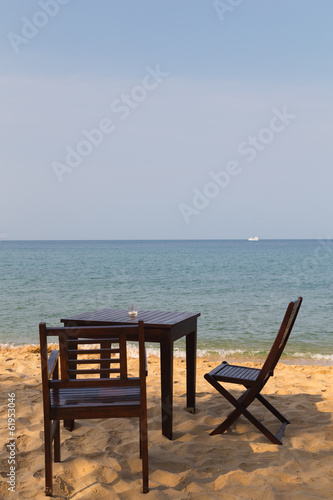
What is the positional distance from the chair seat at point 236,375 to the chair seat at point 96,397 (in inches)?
37.5

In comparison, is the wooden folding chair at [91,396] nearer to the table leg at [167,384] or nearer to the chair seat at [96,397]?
the chair seat at [96,397]

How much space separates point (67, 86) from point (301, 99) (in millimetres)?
7821

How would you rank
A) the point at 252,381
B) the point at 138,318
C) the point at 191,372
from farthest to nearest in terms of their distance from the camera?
the point at 191,372
the point at 138,318
the point at 252,381

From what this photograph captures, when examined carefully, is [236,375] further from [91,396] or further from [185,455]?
[91,396]

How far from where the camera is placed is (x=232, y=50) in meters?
12.4

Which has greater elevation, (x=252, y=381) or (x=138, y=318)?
(x=138, y=318)

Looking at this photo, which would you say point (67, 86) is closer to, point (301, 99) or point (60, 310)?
point (60, 310)

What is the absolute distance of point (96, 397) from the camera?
2807 millimetres

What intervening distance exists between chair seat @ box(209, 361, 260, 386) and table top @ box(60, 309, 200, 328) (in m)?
0.53

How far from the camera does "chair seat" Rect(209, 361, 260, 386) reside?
3555 millimetres

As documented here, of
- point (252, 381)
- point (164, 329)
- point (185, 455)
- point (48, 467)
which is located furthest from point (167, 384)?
point (48, 467)

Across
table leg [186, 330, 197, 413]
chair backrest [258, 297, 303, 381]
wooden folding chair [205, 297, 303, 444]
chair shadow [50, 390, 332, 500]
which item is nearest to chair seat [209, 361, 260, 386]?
wooden folding chair [205, 297, 303, 444]

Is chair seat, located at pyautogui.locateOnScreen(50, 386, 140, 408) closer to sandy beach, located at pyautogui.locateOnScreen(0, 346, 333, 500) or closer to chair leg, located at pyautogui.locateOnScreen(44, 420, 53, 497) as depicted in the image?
chair leg, located at pyautogui.locateOnScreen(44, 420, 53, 497)

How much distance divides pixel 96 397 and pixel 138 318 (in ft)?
3.76
